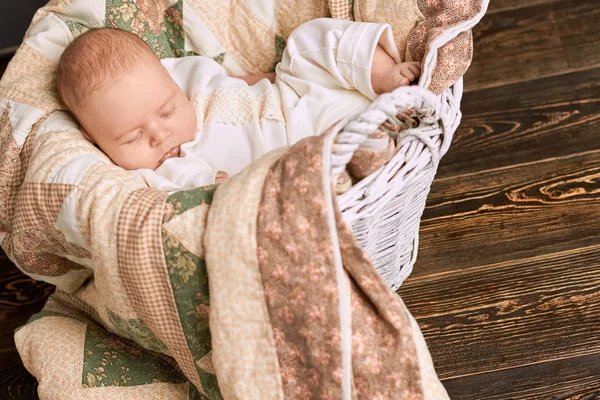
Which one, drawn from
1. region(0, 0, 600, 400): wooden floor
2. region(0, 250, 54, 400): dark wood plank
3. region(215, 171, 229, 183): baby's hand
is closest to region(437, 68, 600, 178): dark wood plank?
region(0, 0, 600, 400): wooden floor

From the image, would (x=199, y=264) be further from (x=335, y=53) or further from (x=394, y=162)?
(x=335, y=53)

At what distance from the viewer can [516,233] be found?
1.53m

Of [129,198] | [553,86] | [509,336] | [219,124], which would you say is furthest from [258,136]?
[553,86]

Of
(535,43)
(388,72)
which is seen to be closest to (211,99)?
(388,72)

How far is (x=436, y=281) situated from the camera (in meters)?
1.49

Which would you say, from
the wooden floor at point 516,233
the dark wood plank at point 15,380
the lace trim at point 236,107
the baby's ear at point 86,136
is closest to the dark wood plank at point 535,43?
the wooden floor at point 516,233

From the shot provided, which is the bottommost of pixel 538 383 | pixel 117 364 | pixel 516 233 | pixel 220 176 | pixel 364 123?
pixel 538 383

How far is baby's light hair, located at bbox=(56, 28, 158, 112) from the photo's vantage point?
1.22 m

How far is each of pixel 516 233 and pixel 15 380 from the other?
1086mm

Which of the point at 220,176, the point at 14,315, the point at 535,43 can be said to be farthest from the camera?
the point at 535,43

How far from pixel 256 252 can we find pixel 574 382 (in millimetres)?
755

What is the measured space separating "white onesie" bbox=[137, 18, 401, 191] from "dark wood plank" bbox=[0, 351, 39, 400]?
1.76 ft

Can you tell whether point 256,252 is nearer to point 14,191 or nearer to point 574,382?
point 14,191

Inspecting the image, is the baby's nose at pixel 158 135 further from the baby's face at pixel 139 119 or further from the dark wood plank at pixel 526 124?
the dark wood plank at pixel 526 124
